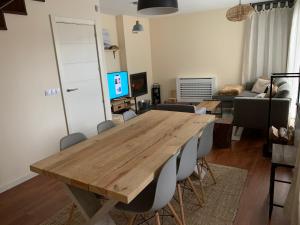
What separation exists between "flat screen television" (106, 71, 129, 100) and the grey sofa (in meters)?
2.49

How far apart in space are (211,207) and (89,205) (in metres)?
1.17

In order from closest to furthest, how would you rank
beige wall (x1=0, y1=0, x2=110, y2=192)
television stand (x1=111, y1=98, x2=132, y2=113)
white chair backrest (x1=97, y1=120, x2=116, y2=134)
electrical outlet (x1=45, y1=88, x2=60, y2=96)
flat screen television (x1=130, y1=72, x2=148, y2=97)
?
white chair backrest (x1=97, y1=120, x2=116, y2=134)
beige wall (x1=0, y1=0, x2=110, y2=192)
electrical outlet (x1=45, y1=88, x2=60, y2=96)
television stand (x1=111, y1=98, x2=132, y2=113)
flat screen television (x1=130, y1=72, x2=148, y2=97)

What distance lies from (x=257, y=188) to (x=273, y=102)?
5.03ft

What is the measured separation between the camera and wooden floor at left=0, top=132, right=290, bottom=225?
2121 millimetres

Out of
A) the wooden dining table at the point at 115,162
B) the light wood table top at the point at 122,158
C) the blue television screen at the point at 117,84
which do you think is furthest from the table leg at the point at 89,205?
the blue television screen at the point at 117,84

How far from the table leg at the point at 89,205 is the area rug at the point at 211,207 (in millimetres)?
410

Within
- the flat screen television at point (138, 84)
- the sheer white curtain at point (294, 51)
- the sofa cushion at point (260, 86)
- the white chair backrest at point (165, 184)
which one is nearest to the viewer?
the white chair backrest at point (165, 184)

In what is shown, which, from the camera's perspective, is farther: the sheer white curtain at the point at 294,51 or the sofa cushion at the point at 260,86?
the sofa cushion at the point at 260,86

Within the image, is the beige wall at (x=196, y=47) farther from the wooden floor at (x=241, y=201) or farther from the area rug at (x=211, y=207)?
the area rug at (x=211, y=207)

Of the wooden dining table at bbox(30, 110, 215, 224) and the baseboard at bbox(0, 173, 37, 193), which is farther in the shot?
the baseboard at bbox(0, 173, 37, 193)

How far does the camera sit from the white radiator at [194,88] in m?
6.00

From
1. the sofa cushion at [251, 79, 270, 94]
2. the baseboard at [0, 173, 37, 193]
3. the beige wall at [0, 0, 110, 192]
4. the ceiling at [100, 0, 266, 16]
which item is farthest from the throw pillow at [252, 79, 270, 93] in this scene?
the baseboard at [0, 173, 37, 193]

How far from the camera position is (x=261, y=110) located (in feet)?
11.9

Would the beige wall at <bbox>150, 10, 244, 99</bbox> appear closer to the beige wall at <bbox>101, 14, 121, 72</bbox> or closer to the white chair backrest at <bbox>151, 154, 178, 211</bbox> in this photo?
the beige wall at <bbox>101, 14, 121, 72</bbox>
